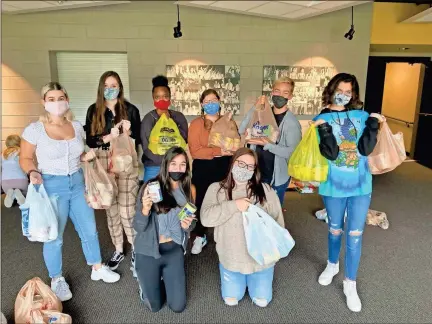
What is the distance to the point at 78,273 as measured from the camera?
263 centimetres

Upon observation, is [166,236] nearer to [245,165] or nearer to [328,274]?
[245,165]

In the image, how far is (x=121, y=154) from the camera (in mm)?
2402

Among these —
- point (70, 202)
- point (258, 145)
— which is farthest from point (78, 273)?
point (258, 145)

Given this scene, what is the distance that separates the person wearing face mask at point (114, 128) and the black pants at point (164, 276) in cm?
56

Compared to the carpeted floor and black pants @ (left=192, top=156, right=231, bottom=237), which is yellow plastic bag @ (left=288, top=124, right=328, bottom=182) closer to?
black pants @ (left=192, top=156, right=231, bottom=237)

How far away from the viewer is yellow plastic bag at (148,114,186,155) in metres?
2.55

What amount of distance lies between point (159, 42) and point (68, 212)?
3388mm

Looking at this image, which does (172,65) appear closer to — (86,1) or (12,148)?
(86,1)

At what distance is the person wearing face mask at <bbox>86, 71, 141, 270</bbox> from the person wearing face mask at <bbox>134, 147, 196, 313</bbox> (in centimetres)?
48

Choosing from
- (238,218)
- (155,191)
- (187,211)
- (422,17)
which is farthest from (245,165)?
(422,17)

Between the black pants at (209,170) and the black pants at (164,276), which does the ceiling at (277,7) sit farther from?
the black pants at (164,276)

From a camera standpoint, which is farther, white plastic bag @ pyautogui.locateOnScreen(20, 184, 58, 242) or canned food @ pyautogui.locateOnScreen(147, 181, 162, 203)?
white plastic bag @ pyautogui.locateOnScreen(20, 184, 58, 242)

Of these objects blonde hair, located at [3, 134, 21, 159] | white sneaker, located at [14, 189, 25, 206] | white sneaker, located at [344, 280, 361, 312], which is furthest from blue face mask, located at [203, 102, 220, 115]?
white sneaker, located at [14, 189, 25, 206]

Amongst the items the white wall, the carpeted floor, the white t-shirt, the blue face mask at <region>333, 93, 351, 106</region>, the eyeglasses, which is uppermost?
the white wall
